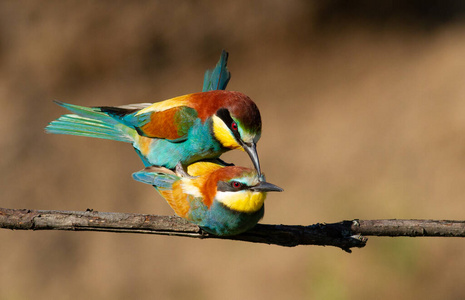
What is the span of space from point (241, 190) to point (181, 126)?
57 centimetres

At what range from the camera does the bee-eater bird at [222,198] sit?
186 cm

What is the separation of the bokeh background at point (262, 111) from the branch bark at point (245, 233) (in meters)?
1.80

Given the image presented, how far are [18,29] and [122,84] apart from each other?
78cm

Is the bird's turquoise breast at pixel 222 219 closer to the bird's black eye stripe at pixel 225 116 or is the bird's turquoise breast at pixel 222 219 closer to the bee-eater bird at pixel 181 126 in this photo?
the bee-eater bird at pixel 181 126

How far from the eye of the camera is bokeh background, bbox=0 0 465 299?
3863mm

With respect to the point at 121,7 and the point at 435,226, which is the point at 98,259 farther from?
the point at 435,226

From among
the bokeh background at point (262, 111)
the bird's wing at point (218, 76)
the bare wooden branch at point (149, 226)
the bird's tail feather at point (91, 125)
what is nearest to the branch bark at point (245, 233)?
the bare wooden branch at point (149, 226)

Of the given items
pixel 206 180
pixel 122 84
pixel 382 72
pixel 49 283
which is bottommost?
pixel 49 283

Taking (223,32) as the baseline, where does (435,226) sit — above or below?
below

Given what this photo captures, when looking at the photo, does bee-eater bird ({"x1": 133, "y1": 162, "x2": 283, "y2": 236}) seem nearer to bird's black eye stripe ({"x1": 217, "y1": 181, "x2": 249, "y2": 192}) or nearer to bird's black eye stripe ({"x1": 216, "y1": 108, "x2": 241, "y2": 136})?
bird's black eye stripe ({"x1": 217, "y1": 181, "x2": 249, "y2": 192})

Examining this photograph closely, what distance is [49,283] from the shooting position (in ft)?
13.1

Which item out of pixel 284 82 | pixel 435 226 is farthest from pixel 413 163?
pixel 435 226

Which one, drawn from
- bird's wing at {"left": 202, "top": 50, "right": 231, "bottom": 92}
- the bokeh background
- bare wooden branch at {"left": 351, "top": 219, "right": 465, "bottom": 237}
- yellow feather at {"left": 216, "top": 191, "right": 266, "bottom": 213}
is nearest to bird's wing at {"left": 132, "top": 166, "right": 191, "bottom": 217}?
yellow feather at {"left": 216, "top": 191, "right": 266, "bottom": 213}

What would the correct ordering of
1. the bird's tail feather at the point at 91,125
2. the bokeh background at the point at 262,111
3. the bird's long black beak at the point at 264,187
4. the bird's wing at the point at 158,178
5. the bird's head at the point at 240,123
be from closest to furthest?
the bird's long black beak at the point at 264,187 < the bird's head at the point at 240,123 < the bird's wing at the point at 158,178 < the bird's tail feather at the point at 91,125 < the bokeh background at the point at 262,111
